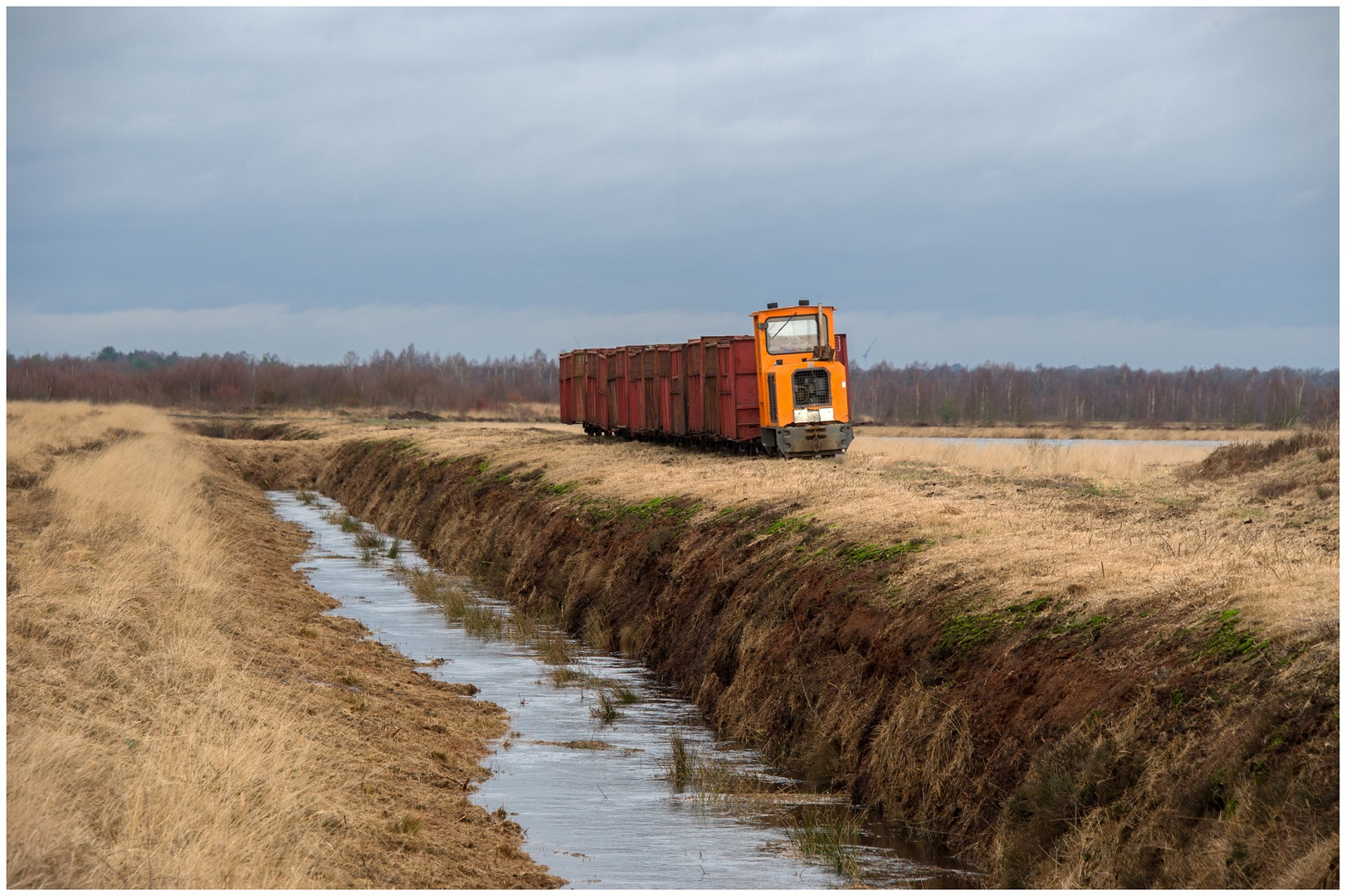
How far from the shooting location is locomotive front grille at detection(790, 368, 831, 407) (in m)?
26.6

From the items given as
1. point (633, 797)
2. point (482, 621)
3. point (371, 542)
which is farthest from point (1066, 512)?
point (371, 542)

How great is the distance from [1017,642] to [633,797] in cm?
329

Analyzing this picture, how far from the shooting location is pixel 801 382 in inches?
1053

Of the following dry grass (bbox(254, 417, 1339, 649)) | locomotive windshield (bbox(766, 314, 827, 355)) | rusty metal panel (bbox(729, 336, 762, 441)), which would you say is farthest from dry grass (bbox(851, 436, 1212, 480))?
locomotive windshield (bbox(766, 314, 827, 355))

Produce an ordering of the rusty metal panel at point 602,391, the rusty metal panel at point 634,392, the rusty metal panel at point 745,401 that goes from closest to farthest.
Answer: the rusty metal panel at point 745,401
the rusty metal panel at point 634,392
the rusty metal panel at point 602,391

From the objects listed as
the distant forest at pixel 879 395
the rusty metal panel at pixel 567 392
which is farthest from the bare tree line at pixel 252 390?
the rusty metal panel at pixel 567 392

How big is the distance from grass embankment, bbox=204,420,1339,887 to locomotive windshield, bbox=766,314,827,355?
17.9ft

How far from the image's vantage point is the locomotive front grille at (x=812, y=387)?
2661 cm

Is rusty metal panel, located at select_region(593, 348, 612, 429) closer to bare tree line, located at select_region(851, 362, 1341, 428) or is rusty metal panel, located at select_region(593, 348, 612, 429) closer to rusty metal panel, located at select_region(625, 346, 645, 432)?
rusty metal panel, located at select_region(625, 346, 645, 432)

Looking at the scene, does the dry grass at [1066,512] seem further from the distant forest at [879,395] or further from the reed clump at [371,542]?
the distant forest at [879,395]

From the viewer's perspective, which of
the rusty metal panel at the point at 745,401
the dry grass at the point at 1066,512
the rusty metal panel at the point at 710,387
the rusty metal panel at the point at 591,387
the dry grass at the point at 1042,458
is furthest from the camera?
the rusty metal panel at the point at 591,387

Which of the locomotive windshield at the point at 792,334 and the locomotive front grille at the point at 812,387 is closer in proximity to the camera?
the locomotive front grille at the point at 812,387

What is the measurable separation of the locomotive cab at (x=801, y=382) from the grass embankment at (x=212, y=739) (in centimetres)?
1155

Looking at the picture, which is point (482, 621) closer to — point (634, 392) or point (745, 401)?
point (745, 401)
